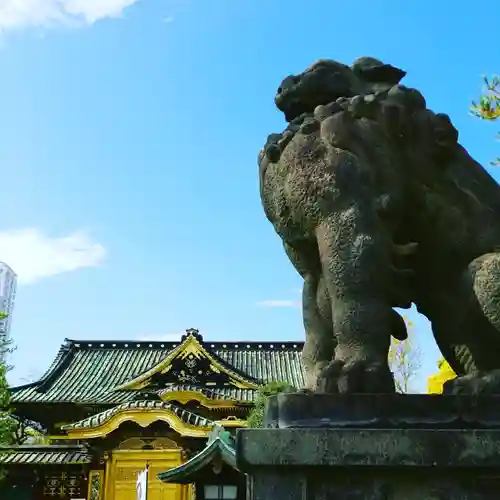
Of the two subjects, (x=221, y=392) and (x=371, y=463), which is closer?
→ (x=371, y=463)

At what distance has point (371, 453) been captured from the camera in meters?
1.99

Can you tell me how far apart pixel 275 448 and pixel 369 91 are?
1638 millimetres

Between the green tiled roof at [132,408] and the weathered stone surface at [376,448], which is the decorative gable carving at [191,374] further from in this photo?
the weathered stone surface at [376,448]

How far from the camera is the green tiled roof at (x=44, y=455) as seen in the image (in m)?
14.4

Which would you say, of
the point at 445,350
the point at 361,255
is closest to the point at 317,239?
the point at 361,255

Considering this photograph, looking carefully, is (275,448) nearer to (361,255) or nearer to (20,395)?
(361,255)

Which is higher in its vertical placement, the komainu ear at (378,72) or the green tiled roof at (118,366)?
the green tiled roof at (118,366)

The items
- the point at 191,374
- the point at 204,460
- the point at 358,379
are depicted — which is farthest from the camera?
the point at 191,374

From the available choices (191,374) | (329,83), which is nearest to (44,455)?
(191,374)

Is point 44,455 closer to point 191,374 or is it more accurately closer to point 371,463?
point 191,374

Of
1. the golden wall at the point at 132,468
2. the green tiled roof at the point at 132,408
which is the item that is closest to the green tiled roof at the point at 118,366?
the green tiled roof at the point at 132,408

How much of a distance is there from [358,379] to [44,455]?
14.5 meters

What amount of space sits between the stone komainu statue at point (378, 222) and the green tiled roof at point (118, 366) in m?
16.3

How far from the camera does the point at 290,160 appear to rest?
255 centimetres
